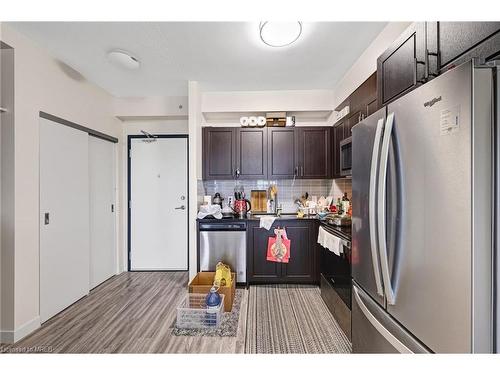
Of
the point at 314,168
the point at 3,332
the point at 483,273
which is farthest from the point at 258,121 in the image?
the point at 3,332

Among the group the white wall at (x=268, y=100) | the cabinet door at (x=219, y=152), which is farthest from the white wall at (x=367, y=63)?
the cabinet door at (x=219, y=152)

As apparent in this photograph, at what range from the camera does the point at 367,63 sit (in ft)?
7.62

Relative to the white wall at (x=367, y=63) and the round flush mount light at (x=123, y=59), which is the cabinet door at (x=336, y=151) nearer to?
the white wall at (x=367, y=63)

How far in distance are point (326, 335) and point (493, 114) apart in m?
2.04

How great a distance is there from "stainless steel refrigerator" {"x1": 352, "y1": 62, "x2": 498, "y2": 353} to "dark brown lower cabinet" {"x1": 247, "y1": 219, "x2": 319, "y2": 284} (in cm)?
188

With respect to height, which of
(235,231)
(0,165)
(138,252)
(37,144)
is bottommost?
(138,252)

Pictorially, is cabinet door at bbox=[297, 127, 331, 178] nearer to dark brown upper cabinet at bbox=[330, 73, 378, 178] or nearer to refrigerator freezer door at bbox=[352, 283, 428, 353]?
dark brown upper cabinet at bbox=[330, 73, 378, 178]

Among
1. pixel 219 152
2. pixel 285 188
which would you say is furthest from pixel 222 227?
pixel 285 188

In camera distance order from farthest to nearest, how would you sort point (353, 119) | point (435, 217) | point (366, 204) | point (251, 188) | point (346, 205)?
point (251, 188), point (346, 205), point (353, 119), point (366, 204), point (435, 217)

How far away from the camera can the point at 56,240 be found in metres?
2.44

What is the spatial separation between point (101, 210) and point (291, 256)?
2688mm

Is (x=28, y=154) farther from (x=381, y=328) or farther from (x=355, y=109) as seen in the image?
(x=355, y=109)
